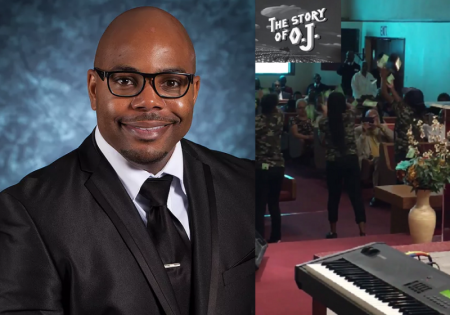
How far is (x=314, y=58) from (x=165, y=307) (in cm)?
282

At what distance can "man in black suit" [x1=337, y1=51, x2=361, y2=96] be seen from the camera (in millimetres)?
3901

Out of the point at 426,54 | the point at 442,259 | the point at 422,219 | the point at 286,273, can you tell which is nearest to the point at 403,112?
the point at 426,54

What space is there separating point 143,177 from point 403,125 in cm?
316

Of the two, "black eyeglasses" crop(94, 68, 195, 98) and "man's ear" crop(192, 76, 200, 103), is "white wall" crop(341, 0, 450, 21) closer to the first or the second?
"man's ear" crop(192, 76, 200, 103)

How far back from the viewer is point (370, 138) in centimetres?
405

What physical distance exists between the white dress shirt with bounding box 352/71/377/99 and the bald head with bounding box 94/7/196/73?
295 cm

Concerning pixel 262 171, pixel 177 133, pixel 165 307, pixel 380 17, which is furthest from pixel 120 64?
pixel 380 17

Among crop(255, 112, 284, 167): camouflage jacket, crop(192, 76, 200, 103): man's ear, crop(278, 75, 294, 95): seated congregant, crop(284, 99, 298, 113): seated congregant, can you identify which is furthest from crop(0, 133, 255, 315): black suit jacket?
crop(284, 99, 298, 113): seated congregant

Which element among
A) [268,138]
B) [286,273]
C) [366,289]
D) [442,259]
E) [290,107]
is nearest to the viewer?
[366,289]

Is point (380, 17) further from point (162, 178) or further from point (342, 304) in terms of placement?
point (162, 178)

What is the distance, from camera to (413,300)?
1.84m

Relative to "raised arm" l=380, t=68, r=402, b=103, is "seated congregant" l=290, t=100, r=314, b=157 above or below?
below

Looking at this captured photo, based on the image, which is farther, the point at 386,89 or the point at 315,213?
the point at 315,213

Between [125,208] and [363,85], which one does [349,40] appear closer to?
[363,85]
